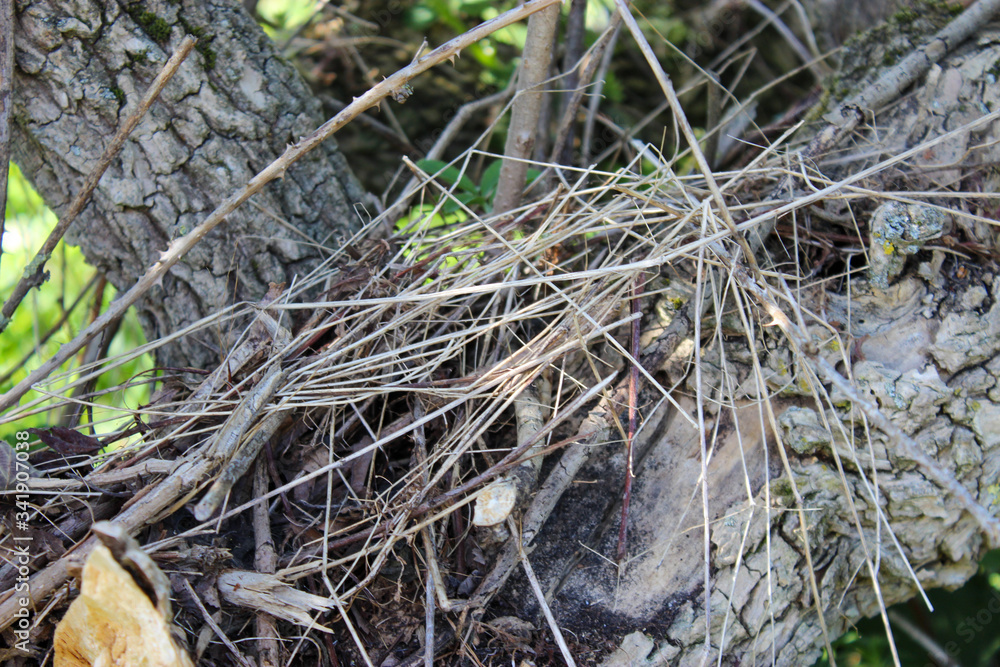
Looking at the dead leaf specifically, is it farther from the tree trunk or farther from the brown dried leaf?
the tree trunk

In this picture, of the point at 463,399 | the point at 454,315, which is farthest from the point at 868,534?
the point at 454,315

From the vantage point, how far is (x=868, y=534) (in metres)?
1.29

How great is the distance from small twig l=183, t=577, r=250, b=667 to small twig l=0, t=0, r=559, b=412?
533mm

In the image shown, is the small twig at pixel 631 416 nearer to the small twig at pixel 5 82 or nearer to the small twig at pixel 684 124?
the small twig at pixel 684 124

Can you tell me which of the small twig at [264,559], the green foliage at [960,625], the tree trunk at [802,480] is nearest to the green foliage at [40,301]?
the small twig at [264,559]

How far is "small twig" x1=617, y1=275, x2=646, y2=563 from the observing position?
1225mm

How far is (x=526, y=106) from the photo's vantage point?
1605mm

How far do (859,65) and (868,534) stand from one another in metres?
1.31

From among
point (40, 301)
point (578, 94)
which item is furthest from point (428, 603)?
point (40, 301)

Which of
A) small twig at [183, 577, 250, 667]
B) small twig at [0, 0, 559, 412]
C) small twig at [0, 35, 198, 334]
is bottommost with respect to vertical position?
small twig at [183, 577, 250, 667]

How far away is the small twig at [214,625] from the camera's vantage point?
3.62 feet

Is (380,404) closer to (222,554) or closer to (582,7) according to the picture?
(222,554)

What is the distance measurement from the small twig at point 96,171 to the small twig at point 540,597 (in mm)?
1212

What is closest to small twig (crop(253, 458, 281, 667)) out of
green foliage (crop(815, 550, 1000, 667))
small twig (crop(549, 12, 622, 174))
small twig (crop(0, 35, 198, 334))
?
small twig (crop(0, 35, 198, 334))
